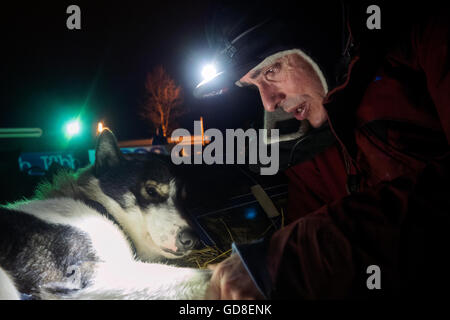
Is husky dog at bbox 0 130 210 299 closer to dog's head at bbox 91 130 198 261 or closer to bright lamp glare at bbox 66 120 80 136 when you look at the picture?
dog's head at bbox 91 130 198 261

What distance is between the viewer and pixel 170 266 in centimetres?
116

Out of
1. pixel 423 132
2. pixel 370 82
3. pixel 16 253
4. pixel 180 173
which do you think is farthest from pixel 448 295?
pixel 16 253

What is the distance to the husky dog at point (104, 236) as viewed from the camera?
38.8 inches

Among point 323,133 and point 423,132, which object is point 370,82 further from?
point 323,133

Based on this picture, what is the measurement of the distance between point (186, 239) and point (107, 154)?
668mm

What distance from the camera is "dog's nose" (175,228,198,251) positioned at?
3.92ft

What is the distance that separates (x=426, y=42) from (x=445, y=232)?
2.90 ft

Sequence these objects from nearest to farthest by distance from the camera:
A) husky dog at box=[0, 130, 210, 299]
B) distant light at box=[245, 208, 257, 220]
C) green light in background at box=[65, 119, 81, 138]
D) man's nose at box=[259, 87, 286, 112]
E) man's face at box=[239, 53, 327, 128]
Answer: husky dog at box=[0, 130, 210, 299] < distant light at box=[245, 208, 257, 220] < man's face at box=[239, 53, 327, 128] < man's nose at box=[259, 87, 286, 112] < green light in background at box=[65, 119, 81, 138]

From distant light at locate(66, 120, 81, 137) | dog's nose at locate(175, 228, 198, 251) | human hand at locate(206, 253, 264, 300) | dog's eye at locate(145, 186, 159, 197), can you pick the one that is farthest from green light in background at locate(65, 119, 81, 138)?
human hand at locate(206, 253, 264, 300)

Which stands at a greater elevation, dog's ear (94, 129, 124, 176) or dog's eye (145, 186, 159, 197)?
dog's ear (94, 129, 124, 176)

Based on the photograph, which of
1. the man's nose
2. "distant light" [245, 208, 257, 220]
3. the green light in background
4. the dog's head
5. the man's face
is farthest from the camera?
the green light in background

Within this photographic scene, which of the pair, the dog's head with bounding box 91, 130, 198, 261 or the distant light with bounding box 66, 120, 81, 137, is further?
the distant light with bounding box 66, 120, 81, 137

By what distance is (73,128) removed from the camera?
188 centimetres

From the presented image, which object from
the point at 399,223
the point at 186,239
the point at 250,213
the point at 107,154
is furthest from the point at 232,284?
the point at 107,154
